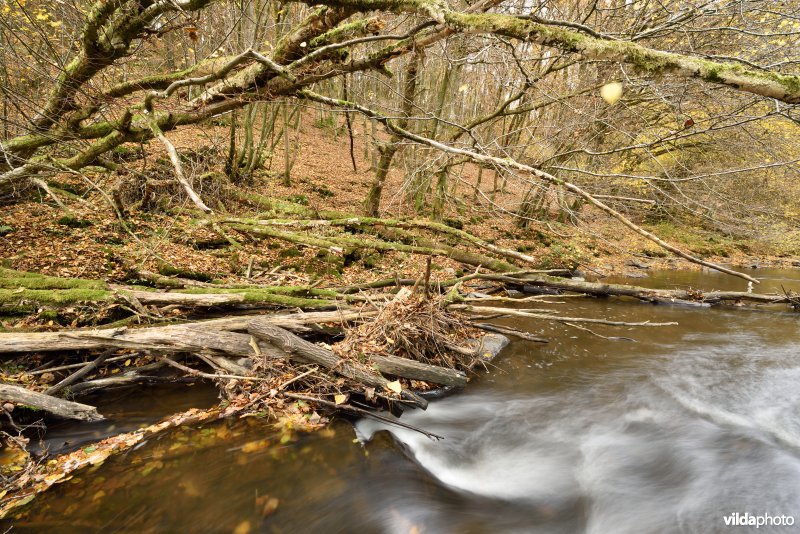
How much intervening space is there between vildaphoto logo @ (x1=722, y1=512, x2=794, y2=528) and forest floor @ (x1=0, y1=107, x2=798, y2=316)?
2.58m

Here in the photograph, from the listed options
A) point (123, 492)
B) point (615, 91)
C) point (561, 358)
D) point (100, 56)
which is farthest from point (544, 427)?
point (100, 56)

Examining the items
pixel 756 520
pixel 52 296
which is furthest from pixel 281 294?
pixel 756 520

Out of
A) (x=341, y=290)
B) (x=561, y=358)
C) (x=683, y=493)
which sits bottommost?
(x=683, y=493)

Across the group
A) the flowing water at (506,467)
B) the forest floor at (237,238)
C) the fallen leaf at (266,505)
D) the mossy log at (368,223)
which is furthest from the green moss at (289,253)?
the fallen leaf at (266,505)

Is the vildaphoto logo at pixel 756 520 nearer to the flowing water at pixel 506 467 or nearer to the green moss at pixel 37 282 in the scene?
the flowing water at pixel 506 467

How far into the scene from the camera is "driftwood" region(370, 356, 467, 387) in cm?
448

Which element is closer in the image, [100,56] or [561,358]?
[100,56]

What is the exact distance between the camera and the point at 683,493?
3.63 m

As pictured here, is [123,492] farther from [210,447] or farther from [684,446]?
[684,446]

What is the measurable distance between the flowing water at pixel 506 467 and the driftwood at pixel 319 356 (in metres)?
0.45

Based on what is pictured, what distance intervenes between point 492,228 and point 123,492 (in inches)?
564

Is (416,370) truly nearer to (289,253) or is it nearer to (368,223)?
(368,223)

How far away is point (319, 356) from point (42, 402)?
7.97 ft

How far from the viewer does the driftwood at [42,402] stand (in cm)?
337
